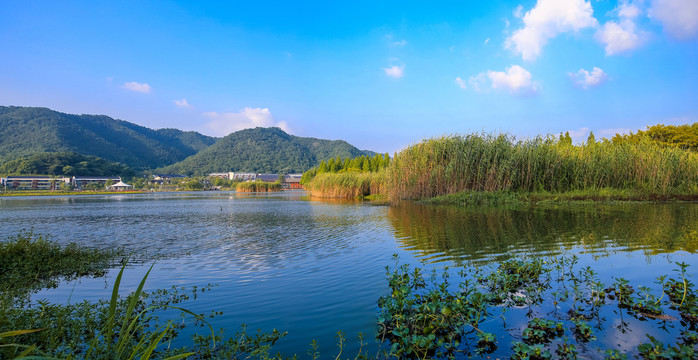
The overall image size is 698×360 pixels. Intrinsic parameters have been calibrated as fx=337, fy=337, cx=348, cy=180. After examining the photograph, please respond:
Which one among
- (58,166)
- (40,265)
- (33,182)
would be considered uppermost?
(58,166)

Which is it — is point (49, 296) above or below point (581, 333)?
below

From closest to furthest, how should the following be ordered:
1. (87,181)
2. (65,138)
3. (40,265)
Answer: (40,265)
(87,181)
(65,138)

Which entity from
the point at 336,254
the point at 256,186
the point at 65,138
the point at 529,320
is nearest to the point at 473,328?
the point at 529,320

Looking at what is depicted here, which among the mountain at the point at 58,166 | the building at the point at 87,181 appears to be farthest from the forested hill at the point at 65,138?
the building at the point at 87,181

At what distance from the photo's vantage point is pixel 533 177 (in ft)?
85.4

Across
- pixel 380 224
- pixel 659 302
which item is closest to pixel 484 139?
pixel 380 224

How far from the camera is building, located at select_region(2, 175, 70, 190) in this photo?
96.9 m

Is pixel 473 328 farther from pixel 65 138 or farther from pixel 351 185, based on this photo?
pixel 65 138

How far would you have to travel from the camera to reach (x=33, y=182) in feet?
332

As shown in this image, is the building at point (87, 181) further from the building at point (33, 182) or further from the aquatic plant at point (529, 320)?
the aquatic plant at point (529, 320)

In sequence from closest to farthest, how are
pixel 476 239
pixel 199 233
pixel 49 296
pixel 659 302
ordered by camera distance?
1. pixel 659 302
2. pixel 49 296
3. pixel 476 239
4. pixel 199 233

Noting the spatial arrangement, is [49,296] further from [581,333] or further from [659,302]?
[659,302]

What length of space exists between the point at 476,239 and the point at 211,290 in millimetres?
8010

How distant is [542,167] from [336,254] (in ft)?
74.3
